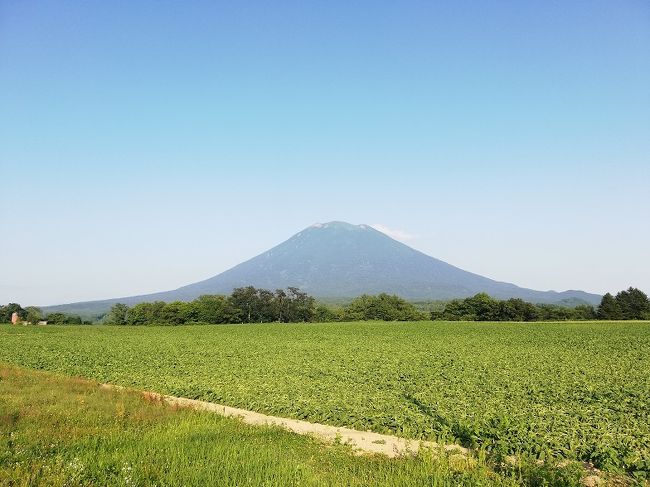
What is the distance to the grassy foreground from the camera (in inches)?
307

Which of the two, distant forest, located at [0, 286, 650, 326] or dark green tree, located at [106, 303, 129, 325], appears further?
dark green tree, located at [106, 303, 129, 325]

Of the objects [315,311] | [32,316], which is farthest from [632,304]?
[32,316]

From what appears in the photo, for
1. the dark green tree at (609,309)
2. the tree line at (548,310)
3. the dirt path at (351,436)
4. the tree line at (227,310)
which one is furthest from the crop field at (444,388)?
the tree line at (227,310)

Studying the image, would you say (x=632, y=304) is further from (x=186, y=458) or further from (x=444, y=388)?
(x=186, y=458)

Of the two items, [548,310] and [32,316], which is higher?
[548,310]

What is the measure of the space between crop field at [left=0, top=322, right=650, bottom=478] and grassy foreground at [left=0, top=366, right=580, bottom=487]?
1.71 m

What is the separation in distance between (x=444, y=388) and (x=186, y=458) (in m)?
11.1

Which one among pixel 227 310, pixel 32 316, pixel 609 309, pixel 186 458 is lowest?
pixel 32 316

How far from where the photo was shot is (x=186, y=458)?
8844 millimetres

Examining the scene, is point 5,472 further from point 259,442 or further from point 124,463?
point 259,442

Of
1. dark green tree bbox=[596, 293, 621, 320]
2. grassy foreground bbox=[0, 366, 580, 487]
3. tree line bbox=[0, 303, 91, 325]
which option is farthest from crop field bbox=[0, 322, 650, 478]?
tree line bbox=[0, 303, 91, 325]

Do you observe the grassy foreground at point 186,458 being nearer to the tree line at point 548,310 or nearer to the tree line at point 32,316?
the tree line at point 548,310

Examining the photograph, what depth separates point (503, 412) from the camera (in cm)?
1262

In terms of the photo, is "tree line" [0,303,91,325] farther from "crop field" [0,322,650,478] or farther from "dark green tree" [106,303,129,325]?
"crop field" [0,322,650,478]
